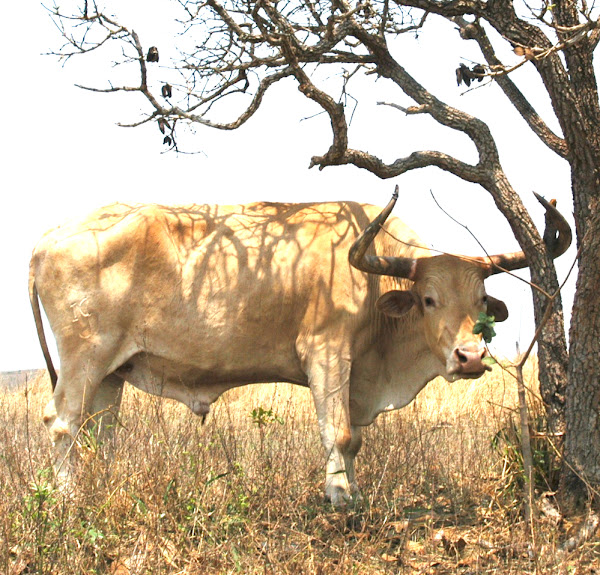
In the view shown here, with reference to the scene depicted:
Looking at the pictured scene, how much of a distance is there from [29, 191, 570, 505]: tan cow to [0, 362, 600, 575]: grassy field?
601 mm

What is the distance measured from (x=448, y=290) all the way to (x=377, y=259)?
2.29ft

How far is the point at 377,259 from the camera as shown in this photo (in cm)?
821

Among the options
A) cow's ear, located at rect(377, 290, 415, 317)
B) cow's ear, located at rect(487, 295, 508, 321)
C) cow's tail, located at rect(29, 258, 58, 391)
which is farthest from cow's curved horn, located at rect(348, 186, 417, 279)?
cow's tail, located at rect(29, 258, 58, 391)

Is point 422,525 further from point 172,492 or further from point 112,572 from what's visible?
point 112,572

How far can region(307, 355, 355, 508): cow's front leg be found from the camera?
25.9 ft

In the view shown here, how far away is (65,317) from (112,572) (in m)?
3.11

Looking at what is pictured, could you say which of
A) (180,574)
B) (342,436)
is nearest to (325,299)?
(342,436)

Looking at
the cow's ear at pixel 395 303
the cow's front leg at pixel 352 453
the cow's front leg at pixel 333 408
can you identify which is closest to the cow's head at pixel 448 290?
the cow's ear at pixel 395 303

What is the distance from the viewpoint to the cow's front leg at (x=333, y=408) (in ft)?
25.9

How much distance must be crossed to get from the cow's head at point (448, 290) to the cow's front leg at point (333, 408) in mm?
715

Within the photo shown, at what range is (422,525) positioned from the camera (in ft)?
23.2

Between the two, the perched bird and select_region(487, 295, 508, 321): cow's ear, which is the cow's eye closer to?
select_region(487, 295, 508, 321): cow's ear

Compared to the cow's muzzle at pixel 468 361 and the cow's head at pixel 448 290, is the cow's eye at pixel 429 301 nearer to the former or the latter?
the cow's head at pixel 448 290

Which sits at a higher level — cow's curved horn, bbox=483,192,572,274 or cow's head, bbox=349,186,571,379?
cow's curved horn, bbox=483,192,572,274
